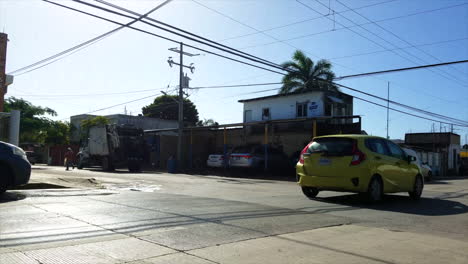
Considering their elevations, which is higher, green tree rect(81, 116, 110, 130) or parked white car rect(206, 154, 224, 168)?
green tree rect(81, 116, 110, 130)

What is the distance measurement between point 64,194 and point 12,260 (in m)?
5.57

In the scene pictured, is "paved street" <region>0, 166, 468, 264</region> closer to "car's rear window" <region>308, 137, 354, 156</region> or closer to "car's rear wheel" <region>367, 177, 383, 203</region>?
"car's rear wheel" <region>367, 177, 383, 203</region>

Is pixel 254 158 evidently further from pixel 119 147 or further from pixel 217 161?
pixel 119 147

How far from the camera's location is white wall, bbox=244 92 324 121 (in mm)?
30312

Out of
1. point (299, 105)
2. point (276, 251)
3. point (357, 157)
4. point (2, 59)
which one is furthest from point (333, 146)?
point (299, 105)

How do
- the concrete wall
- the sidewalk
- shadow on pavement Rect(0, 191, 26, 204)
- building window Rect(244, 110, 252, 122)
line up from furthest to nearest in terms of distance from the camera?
the concrete wall
building window Rect(244, 110, 252, 122)
shadow on pavement Rect(0, 191, 26, 204)
the sidewalk

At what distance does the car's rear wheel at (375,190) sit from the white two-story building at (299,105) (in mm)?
20659

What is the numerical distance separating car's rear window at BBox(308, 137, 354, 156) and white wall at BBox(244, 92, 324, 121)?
20443 millimetres

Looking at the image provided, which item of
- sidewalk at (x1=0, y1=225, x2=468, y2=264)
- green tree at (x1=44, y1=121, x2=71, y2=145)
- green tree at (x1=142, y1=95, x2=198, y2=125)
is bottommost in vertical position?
sidewalk at (x1=0, y1=225, x2=468, y2=264)

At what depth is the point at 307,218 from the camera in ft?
22.7

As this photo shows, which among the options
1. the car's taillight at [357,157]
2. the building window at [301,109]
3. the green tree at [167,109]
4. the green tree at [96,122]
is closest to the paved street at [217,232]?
the car's taillight at [357,157]

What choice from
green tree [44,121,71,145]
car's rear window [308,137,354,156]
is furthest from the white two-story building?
green tree [44,121,71,145]

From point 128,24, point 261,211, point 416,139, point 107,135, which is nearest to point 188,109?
point 416,139

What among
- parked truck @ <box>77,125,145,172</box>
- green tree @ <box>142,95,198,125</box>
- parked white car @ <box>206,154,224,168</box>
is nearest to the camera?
parked white car @ <box>206,154,224,168</box>
